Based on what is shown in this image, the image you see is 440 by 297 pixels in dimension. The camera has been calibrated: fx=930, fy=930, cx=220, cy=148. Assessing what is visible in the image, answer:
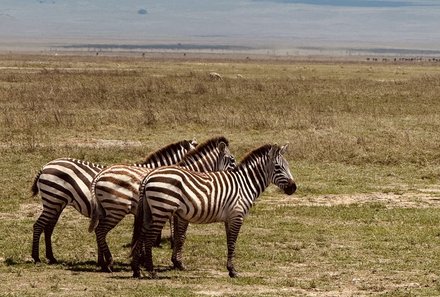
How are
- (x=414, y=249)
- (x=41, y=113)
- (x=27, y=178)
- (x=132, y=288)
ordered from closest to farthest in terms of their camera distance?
(x=132, y=288)
(x=414, y=249)
(x=27, y=178)
(x=41, y=113)

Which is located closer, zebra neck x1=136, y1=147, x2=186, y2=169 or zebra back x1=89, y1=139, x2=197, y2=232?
zebra back x1=89, y1=139, x2=197, y2=232

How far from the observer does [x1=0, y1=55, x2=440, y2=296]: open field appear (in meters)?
11.4

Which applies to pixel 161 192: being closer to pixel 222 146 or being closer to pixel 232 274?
pixel 232 274

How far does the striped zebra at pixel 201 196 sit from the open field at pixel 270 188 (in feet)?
1.64

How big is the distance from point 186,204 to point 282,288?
1555mm

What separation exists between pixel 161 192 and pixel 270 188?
26.8 feet

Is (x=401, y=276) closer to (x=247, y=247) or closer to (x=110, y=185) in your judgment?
(x=247, y=247)

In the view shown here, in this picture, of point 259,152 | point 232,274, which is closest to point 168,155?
point 259,152

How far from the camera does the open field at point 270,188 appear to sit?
37.5 feet

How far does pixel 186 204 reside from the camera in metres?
11.4

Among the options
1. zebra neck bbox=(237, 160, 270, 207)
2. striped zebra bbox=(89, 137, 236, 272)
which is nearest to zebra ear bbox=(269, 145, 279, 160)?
zebra neck bbox=(237, 160, 270, 207)

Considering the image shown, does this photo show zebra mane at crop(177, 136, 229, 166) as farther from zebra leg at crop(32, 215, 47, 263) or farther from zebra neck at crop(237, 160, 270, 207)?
zebra leg at crop(32, 215, 47, 263)

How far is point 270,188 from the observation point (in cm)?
1919

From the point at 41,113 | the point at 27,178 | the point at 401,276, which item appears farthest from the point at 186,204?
the point at 41,113
